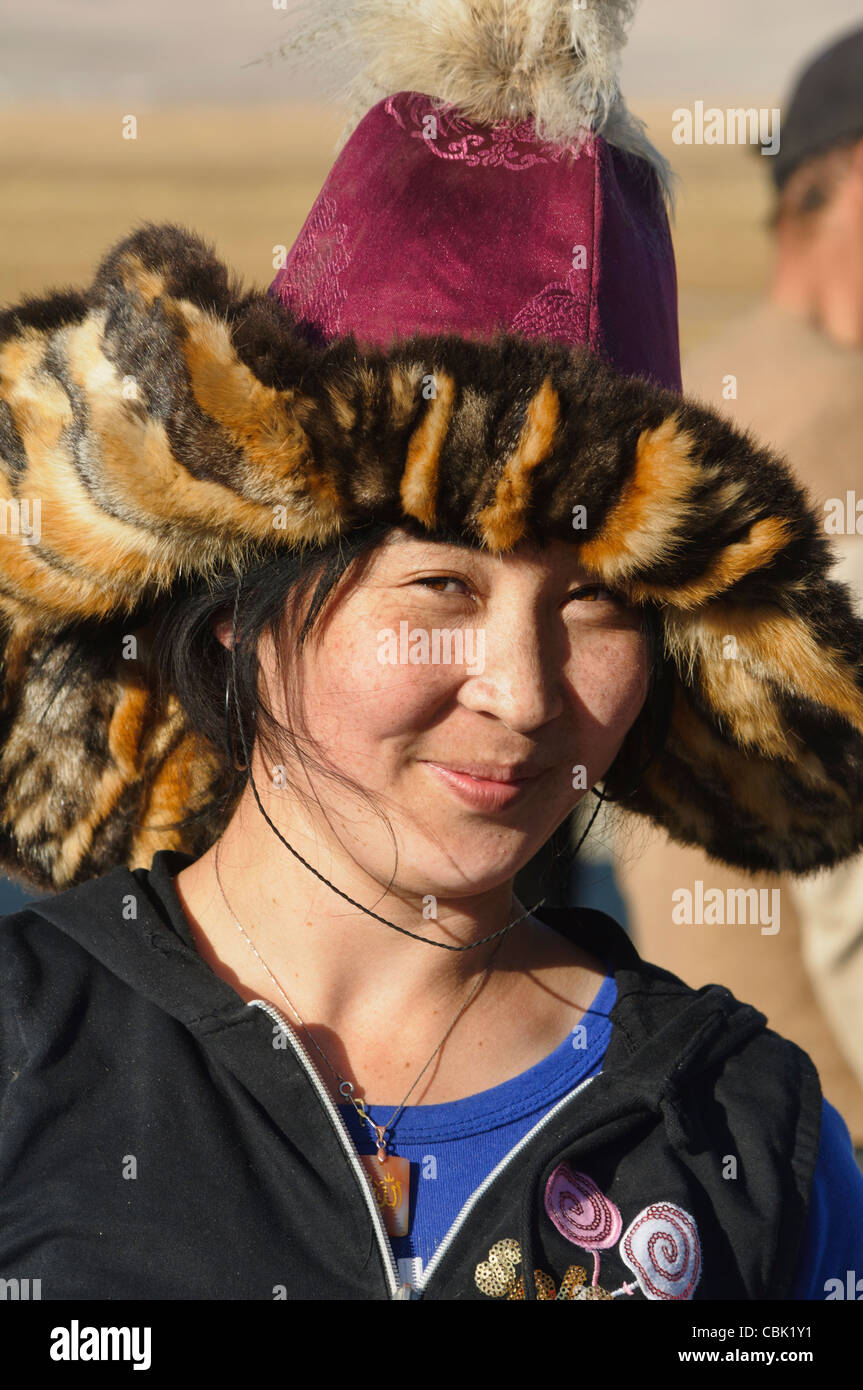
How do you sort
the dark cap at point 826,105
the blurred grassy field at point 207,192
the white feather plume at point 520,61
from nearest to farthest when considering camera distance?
1. the white feather plume at point 520,61
2. the dark cap at point 826,105
3. the blurred grassy field at point 207,192

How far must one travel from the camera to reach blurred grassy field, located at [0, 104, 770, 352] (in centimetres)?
809

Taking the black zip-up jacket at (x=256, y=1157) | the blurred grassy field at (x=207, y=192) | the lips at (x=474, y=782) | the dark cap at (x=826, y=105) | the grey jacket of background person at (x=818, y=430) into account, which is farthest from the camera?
the blurred grassy field at (x=207, y=192)

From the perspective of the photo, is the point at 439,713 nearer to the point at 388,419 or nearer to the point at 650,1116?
the point at 388,419

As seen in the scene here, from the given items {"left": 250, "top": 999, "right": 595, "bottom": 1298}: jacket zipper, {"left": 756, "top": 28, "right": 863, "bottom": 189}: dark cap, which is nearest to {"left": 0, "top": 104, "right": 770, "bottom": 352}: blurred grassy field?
{"left": 756, "top": 28, "right": 863, "bottom": 189}: dark cap

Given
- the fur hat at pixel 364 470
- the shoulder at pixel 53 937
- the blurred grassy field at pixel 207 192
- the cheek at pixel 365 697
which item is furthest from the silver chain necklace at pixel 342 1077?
the blurred grassy field at pixel 207 192

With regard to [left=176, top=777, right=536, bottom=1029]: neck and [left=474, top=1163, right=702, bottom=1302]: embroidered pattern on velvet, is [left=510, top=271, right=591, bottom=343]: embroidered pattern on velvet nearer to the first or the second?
[left=176, top=777, right=536, bottom=1029]: neck

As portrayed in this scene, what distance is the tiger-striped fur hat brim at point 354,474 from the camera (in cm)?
135

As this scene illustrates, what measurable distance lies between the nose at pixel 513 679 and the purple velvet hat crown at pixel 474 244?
306mm

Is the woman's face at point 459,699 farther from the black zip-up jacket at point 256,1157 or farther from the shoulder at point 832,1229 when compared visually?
the shoulder at point 832,1229

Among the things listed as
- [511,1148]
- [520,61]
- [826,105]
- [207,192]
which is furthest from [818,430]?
[207,192]

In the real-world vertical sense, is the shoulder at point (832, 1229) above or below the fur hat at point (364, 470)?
below

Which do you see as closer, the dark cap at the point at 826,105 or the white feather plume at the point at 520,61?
the white feather plume at the point at 520,61

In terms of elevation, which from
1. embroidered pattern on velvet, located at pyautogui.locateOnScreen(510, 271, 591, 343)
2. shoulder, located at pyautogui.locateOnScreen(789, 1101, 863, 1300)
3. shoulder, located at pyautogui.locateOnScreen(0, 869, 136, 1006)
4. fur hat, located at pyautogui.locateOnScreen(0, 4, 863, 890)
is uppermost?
embroidered pattern on velvet, located at pyautogui.locateOnScreen(510, 271, 591, 343)

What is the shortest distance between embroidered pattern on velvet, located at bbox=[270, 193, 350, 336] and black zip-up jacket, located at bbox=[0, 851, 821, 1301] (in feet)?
2.21
